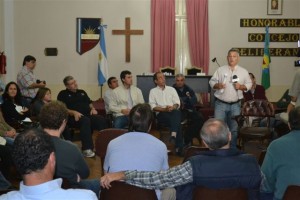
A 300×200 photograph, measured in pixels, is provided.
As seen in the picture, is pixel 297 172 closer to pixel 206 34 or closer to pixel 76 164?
pixel 76 164

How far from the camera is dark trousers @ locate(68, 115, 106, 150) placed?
21.0 feet

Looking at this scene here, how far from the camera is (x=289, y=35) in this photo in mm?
10484

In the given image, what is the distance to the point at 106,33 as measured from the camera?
10453 millimetres

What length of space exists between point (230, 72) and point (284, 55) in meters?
4.77

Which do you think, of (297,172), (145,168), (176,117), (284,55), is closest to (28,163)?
(145,168)

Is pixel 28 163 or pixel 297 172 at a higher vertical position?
pixel 28 163

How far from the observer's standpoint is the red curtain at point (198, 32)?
408 inches

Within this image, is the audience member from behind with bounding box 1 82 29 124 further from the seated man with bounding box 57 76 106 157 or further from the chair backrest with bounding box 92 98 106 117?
the chair backrest with bounding box 92 98 106 117

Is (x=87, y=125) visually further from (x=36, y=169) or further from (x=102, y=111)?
(x=36, y=169)

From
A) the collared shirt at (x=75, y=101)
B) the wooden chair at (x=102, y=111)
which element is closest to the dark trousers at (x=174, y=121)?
the wooden chair at (x=102, y=111)

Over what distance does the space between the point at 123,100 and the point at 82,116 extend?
0.67 metres

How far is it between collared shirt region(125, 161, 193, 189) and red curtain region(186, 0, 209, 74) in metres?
8.06

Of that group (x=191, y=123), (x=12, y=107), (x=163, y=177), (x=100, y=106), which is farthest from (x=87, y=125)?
(x=163, y=177)

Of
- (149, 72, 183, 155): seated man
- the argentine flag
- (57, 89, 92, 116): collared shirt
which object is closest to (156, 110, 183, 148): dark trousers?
(149, 72, 183, 155): seated man
